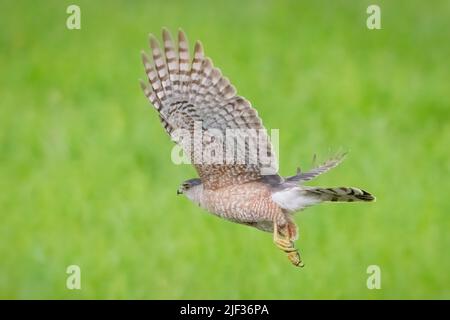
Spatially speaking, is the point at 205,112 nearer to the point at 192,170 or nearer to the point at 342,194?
the point at 342,194

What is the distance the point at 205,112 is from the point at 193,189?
50cm

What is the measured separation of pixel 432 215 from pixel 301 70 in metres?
3.68

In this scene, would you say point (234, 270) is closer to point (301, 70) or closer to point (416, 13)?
point (301, 70)

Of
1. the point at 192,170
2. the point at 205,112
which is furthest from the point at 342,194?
the point at 192,170

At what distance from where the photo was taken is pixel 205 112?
7.98 metres

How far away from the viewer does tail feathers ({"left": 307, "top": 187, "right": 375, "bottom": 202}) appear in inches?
288

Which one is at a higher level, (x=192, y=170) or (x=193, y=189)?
(x=192, y=170)

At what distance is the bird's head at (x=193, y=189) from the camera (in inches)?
320

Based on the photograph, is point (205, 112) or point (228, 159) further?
point (205, 112)

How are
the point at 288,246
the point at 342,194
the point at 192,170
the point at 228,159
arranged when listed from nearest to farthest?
the point at 288,246
the point at 342,194
the point at 228,159
the point at 192,170

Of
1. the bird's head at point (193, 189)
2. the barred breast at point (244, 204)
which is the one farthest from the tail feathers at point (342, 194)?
the bird's head at point (193, 189)

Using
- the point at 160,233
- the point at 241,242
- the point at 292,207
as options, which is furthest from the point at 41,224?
the point at 292,207

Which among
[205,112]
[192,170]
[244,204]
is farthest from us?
[192,170]

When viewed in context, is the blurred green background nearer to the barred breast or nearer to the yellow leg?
the barred breast
